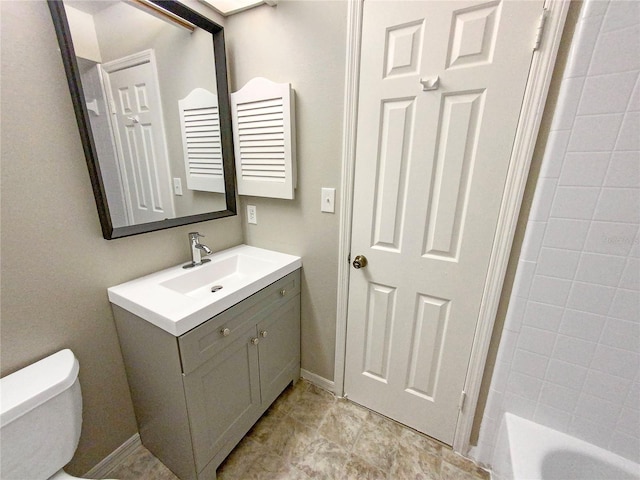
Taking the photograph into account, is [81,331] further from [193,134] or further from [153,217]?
[193,134]

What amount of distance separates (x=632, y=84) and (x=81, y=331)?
2024mm

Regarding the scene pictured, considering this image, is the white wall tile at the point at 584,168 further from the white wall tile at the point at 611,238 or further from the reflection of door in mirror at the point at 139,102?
the reflection of door in mirror at the point at 139,102

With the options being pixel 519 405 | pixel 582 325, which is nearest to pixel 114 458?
pixel 519 405

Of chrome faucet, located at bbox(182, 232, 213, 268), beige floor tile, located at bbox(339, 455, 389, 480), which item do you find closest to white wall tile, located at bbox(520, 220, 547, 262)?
beige floor tile, located at bbox(339, 455, 389, 480)

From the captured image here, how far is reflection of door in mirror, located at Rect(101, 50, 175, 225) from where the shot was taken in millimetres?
1054

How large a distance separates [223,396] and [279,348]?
38cm

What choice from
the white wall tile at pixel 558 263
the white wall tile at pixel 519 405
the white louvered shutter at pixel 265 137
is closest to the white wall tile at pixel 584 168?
the white wall tile at pixel 558 263

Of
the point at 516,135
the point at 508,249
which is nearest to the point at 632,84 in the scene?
the point at 516,135

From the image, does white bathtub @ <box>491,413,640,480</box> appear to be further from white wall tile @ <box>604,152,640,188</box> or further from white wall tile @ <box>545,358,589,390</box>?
white wall tile @ <box>604,152,640,188</box>

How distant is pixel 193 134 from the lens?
1377 millimetres

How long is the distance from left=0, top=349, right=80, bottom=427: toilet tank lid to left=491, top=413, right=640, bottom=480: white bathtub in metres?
1.53

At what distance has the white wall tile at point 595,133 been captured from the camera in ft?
2.59

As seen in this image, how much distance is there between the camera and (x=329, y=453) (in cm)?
130

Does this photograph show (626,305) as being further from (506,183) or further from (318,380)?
(318,380)
